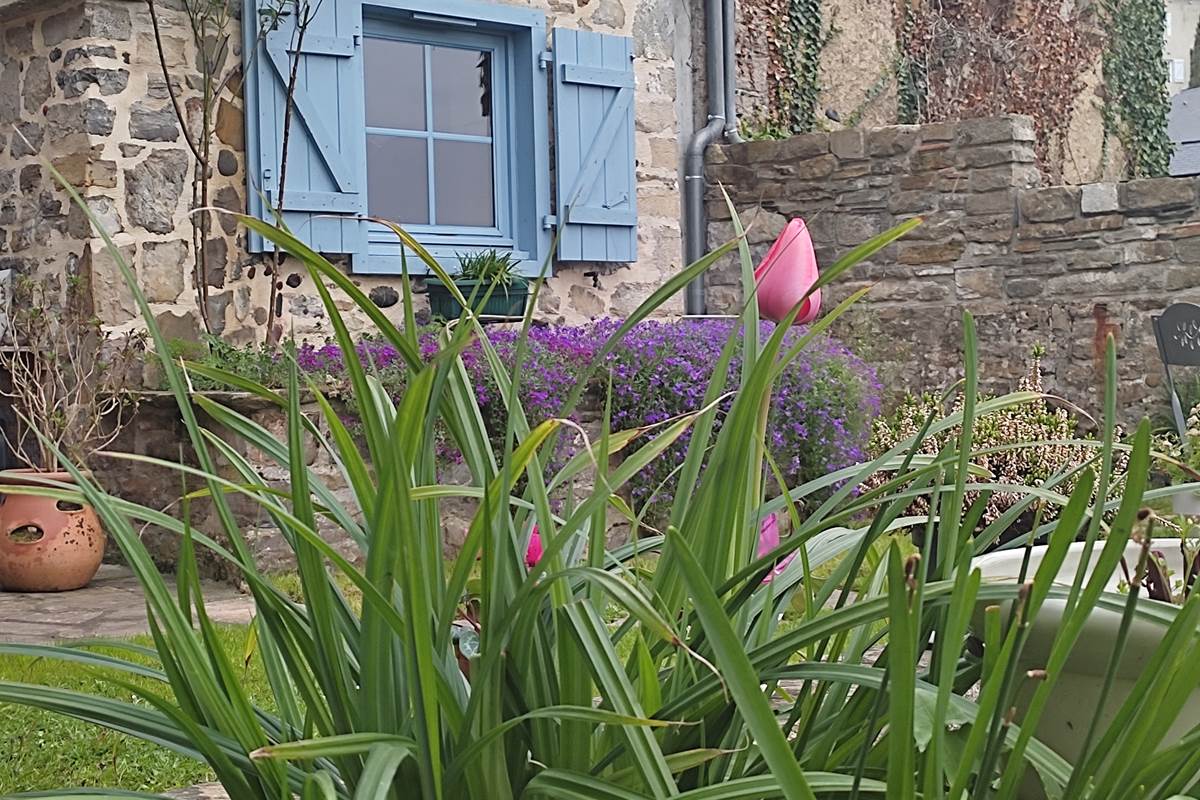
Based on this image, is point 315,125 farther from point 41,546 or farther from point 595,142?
point 41,546

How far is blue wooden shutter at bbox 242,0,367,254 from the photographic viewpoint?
18.4 feet

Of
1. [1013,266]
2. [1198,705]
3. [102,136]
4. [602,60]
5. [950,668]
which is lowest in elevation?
[1198,705]

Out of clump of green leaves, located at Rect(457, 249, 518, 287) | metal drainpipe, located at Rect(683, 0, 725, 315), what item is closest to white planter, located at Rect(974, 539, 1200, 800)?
clump of green leaves, located at Rect(457, 249, 518, 287)

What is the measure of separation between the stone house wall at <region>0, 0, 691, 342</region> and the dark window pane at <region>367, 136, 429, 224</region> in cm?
46

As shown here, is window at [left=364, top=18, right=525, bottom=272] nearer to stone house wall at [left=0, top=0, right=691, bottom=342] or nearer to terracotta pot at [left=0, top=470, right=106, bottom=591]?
stone house wall at [left=0, top=0, right=691, bottom=342]

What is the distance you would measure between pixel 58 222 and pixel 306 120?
1015mm

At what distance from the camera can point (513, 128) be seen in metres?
6.55

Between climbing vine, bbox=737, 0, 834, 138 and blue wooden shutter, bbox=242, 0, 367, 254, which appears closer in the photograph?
blue wooden shutter, bbox=242, 0, 367, 254

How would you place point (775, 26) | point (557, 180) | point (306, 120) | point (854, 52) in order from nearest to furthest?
point (306, 120) < point (557, 180) < point (775, 26) < point (854, 52)

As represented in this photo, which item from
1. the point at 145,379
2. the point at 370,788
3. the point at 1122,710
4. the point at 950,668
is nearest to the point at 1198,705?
the point at 1122,710

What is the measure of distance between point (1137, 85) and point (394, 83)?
20.0 ft

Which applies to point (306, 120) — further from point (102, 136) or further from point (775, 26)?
point (775, 26)

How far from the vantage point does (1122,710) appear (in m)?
0.94

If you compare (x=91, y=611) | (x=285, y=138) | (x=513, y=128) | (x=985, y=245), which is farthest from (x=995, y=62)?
(x=91, y=611)
